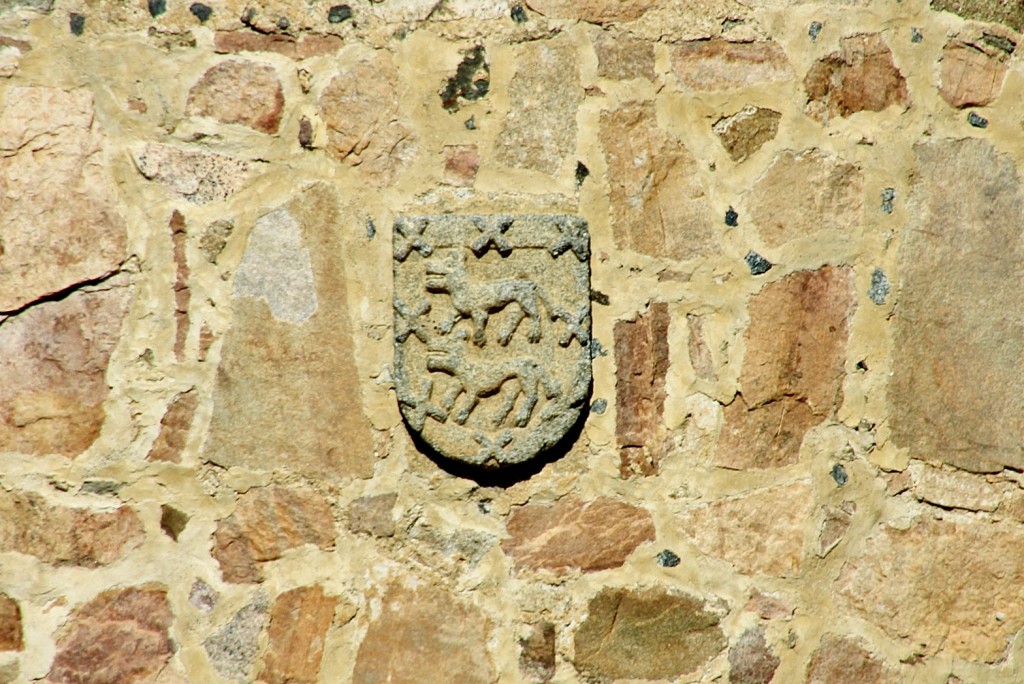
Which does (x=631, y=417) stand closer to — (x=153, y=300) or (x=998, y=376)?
(x=998, y=376)

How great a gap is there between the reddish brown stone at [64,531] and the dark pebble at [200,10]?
99 centimetres

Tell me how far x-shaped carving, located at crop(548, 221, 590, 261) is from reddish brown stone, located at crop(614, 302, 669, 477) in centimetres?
19

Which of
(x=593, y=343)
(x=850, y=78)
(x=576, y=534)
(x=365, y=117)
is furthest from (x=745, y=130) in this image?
(x=576, y=534)

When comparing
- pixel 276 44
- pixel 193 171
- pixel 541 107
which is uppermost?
pixel 276 44

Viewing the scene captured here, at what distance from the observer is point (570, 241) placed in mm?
2168

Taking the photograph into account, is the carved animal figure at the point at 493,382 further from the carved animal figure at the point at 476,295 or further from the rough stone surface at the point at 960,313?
the rough stone surface at the point at 960,313

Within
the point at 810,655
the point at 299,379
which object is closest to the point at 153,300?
the point at 299,379

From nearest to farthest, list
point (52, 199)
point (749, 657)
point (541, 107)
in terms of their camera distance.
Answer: point (52, 199)
point (541, 107)
point (749, 657)

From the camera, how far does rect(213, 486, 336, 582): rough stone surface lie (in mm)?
2213

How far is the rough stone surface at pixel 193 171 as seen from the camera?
2143mm

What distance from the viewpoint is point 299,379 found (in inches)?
86.4

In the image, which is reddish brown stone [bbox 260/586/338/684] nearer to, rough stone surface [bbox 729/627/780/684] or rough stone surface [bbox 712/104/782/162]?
rough stone surface [bbox 729/627/780/684]

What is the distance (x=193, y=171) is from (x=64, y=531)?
0.77 m

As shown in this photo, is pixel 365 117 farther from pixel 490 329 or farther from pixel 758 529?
pixel 758 529
